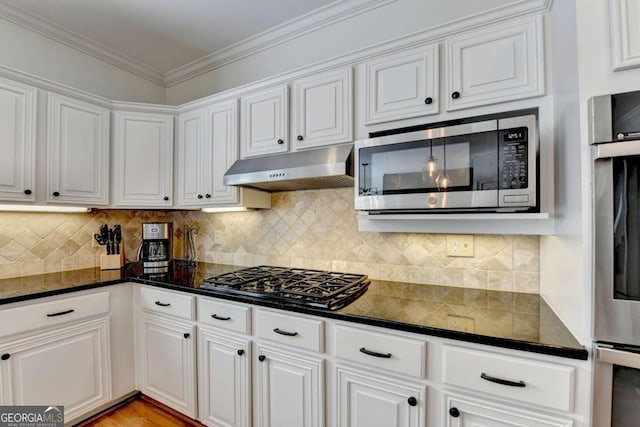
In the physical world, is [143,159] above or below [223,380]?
above

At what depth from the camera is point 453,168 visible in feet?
4.54

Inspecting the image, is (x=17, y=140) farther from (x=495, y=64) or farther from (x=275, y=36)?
(x=495, y=64)

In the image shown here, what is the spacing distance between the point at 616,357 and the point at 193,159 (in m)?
2.52

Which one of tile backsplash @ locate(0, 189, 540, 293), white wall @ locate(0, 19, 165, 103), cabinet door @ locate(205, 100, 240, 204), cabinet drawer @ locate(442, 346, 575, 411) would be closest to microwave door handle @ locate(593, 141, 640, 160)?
cabinet drawer @ locate(442, 346, 575, 411)

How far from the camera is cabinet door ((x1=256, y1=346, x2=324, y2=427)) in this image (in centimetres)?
143

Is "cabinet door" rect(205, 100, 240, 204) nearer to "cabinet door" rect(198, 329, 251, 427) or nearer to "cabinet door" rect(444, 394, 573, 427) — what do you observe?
"cabinet door" rect(198, 329, 251, 427)

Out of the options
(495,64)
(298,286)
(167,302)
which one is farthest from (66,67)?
(495,64)

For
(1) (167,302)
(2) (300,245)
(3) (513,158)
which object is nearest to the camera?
(3) (513,158)

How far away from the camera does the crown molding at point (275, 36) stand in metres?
2.11

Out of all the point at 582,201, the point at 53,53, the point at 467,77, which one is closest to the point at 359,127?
the point at 467,77

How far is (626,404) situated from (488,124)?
3.43 feet

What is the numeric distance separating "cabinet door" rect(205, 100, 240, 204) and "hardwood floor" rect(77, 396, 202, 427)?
1450 mm

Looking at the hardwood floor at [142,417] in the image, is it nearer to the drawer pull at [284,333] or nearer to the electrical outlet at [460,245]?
the drawer pull at [284,333]

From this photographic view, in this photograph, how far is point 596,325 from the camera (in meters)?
0.92
